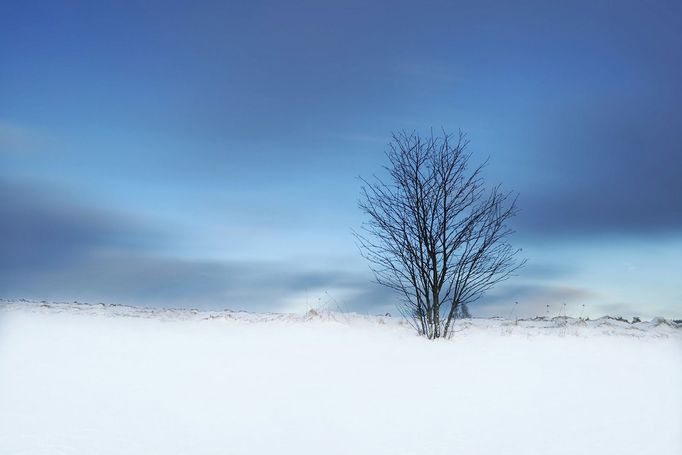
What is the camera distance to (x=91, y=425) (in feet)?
20.8

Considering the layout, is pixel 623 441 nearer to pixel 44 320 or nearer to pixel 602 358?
pixel 602 358

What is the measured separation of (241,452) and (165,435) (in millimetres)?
939

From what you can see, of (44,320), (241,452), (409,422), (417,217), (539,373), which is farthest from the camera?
(417,217)

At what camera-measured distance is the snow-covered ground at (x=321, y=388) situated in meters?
6.26

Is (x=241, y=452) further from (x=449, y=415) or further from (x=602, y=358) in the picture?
(x=602, y=358)

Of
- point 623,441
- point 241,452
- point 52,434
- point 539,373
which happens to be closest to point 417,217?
point 539,373

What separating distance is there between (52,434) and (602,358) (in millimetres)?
8471

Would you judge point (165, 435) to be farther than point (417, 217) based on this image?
No

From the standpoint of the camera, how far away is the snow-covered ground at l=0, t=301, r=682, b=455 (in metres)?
6.26

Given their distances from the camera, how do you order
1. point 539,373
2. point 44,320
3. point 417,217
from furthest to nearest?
point 417,217
point 44,320
point 539,373

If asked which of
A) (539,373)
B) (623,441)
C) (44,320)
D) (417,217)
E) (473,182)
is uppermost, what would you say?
(473,182)

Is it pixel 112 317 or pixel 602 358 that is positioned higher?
pixel 112 317

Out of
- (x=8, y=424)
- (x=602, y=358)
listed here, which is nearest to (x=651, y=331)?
(x=602, y=358)

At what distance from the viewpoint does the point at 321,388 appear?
7.79 meters
